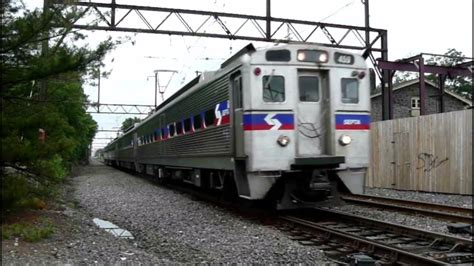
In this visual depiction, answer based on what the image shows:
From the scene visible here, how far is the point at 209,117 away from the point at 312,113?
2.78 metres

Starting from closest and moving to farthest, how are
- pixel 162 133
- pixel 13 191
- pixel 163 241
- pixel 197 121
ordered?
pixel 13 191 < pixel 163 241 < pixel 197 121 < pixel 162 133

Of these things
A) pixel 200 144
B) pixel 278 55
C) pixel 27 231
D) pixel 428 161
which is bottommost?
pixel 27 231

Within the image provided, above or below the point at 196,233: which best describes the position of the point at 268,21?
above

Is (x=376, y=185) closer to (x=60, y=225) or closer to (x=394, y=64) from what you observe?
(x=394, y=64)

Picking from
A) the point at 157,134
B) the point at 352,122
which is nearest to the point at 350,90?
the point at 352,122

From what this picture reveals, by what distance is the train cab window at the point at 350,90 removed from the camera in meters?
10.2

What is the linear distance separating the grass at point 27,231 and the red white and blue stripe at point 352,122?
5.44 m

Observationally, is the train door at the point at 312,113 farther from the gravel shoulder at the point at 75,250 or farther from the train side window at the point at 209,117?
the gravel shoulder at the point at 75,250

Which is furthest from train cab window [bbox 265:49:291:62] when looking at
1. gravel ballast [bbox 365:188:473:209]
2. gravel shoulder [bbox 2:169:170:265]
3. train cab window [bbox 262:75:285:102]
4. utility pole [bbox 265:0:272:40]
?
utility pole [bbox 265:0:272:40]

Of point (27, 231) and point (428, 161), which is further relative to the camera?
point (428, 161)

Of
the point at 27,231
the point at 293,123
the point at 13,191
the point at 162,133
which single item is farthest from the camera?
the point at 162,133

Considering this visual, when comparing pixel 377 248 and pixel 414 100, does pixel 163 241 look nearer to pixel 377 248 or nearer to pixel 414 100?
pixel 377 248

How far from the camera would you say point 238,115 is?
990 cm

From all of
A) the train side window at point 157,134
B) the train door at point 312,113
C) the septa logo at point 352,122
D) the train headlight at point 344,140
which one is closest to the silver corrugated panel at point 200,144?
the train side window at point 157,134
